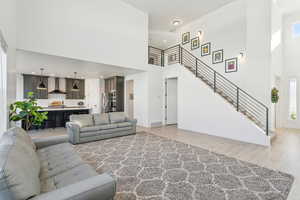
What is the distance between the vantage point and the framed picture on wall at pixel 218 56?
21.2ft

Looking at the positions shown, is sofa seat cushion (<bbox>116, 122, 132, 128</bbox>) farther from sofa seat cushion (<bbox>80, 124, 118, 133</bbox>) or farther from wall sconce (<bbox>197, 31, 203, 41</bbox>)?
wall sconce (<bbox>197, 31, 203, 41</bbox>)

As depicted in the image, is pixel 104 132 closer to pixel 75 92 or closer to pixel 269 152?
pixel 269 152

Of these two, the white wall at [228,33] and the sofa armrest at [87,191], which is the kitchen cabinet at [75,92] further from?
the sofa armrest at [87,191]

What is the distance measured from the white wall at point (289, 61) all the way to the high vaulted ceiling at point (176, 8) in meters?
3.56

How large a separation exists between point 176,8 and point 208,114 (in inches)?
194

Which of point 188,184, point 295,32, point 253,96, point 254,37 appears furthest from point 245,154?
point 295,32

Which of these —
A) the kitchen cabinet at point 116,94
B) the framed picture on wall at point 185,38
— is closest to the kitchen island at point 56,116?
the kitchen cabinet at point 116,94

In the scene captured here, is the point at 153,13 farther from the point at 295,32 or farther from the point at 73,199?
the point at 73,199

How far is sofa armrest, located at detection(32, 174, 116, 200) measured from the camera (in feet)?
3.83

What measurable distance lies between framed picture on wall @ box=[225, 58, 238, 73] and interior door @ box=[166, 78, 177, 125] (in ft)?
8.43

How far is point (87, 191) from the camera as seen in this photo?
126 centimetres

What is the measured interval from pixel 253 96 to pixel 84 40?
21.2 ft

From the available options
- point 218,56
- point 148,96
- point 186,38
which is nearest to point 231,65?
point 218,56

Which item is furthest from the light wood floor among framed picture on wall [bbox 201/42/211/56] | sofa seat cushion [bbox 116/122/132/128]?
framed picture on wall [bbox 201/42/211/56]
